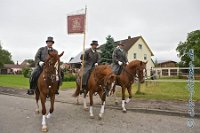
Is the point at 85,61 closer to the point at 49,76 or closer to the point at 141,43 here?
the point at 49,76

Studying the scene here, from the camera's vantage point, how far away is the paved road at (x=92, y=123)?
6.46 meters

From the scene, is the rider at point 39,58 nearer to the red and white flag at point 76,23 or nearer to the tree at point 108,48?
the red and white flag at point 76,23

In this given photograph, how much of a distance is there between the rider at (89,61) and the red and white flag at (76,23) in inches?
54.3

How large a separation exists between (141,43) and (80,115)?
45.6 metres

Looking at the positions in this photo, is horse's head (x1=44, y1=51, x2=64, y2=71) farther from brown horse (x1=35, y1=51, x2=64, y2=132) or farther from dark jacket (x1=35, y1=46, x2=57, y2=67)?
dark jacket (x1=35, y1=46, x2=57, y2=67)

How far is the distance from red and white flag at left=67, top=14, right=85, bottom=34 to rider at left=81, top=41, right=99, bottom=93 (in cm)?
138

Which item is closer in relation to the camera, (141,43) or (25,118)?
(25,118)

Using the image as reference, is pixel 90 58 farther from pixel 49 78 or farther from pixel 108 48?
pixel 108 48

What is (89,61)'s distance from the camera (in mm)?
8953

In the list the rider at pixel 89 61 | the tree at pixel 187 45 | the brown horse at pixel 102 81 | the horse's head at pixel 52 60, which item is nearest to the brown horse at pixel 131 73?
the rider at pixel 89 61

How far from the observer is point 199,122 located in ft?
24.7

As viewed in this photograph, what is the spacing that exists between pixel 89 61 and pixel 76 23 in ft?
7.45

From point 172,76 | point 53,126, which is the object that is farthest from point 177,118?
point 172,76

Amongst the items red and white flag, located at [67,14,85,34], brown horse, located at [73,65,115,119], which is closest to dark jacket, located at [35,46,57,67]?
brown horse, located at [73,65,115,119]
